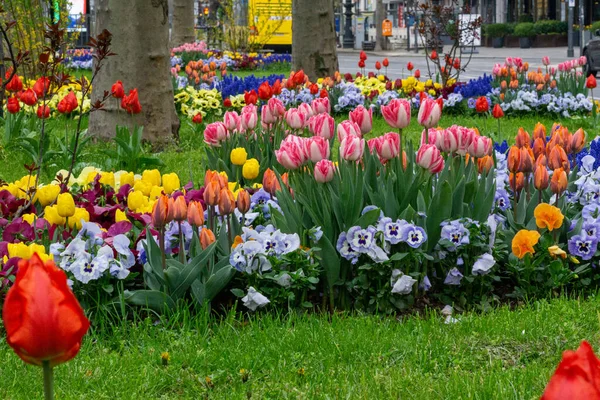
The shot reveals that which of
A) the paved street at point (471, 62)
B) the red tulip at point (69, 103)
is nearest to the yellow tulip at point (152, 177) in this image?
the red tulip at point (69, 103)

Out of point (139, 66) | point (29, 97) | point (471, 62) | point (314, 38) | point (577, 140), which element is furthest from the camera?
point (471, 62)

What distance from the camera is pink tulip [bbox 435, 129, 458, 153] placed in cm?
435

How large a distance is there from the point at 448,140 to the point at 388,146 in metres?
0.39

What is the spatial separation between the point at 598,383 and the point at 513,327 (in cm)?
257

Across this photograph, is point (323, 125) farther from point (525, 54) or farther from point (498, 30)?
point (498, 30)

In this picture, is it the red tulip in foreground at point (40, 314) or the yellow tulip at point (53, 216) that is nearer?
the red tulip in foreground at point (40, 314)

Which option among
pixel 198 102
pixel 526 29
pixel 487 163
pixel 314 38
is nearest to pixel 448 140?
pixel 487 163

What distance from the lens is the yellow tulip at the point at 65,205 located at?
390 centimetres

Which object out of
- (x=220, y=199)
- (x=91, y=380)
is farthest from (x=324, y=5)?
(x=91, y=380)

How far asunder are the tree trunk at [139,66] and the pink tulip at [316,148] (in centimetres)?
460

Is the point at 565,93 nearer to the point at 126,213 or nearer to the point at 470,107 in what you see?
the point at 470,107

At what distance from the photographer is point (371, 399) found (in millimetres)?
2811

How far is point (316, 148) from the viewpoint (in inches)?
159

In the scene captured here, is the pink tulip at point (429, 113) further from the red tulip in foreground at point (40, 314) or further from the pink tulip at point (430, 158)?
the red tulip in foreground at point (40, 314)
